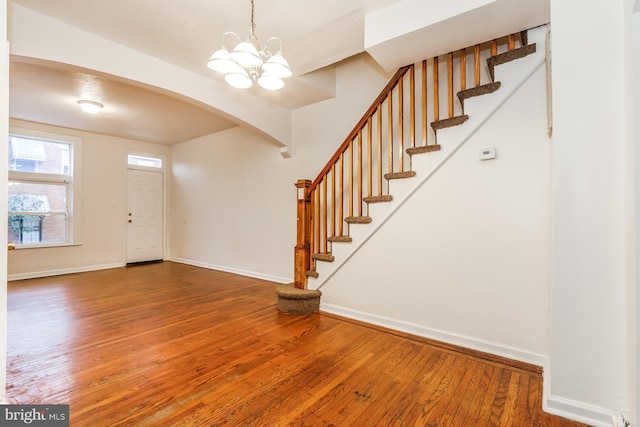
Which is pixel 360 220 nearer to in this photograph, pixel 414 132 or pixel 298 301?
pixel 414 132

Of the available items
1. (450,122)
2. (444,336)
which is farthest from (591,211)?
(444,336)

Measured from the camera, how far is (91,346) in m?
2.47

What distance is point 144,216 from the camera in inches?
257

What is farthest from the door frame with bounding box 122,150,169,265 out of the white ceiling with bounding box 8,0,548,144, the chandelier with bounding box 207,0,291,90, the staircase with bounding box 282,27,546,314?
the chandelier with bounding box 207,0,291,90

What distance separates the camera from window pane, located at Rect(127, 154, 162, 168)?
6305 millimetres

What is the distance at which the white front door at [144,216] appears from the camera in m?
6.32

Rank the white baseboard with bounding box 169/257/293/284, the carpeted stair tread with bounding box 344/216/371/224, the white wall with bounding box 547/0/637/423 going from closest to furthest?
the white wall with bounding box 547/0/637/423
the carpeted stair tread with bounding box 344/216/371/224
the white baseboard with bounding box 169/257/293/284

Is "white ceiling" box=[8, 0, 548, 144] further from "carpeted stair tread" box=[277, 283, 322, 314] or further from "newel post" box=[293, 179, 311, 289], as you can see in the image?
"carpeted stair tread" box=[277, 283, 322, 314]

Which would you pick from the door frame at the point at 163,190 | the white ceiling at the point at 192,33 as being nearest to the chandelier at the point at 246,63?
the white ceiling at the point at 192,33

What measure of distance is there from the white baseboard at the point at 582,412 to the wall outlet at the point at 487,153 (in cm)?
164

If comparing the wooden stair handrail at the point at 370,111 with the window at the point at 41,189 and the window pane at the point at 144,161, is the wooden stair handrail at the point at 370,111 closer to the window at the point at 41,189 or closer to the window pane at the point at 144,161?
the window pane at the point at 144,161

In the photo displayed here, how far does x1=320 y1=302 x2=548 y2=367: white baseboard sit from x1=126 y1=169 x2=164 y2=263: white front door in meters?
5.02

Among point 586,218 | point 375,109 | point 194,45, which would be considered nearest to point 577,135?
point 586,218

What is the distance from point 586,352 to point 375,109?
2.50 metres
